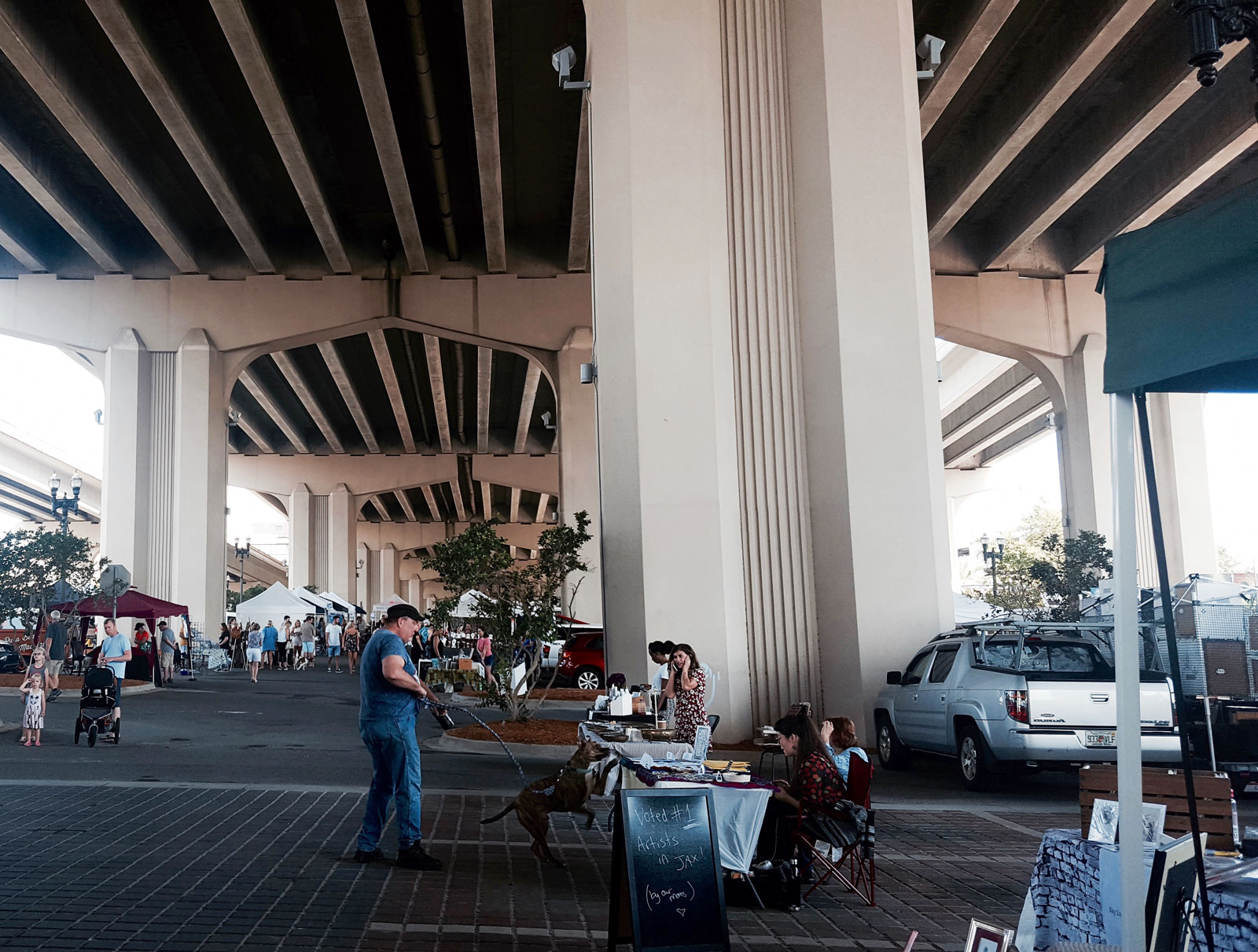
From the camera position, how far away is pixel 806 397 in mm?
17141

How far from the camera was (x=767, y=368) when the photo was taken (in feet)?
56.6

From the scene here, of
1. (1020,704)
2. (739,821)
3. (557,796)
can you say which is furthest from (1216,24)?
(1020,704)

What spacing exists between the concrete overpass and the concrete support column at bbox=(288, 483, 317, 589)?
18.1m

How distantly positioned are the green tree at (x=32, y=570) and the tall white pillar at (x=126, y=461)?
4.30 ft

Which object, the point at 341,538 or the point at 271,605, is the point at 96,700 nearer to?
the point at 271,605

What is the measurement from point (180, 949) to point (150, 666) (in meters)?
24.2

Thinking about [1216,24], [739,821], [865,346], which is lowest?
[739,821]

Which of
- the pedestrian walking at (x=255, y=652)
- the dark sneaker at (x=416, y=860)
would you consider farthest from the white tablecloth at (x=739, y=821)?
the pedestrian walking at (x=255, y=652)

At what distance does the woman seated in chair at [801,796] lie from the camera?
7.17 metres

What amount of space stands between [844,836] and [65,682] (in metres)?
24.3

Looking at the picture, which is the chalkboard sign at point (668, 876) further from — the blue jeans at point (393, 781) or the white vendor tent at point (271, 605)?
the white vendor tent at point (271, 605)

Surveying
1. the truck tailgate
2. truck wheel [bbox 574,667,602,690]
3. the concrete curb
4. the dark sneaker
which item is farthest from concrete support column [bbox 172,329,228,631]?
the dark sneaker

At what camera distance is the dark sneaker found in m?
7.67

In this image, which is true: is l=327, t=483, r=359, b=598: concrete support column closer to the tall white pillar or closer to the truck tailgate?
the tall white pillar
